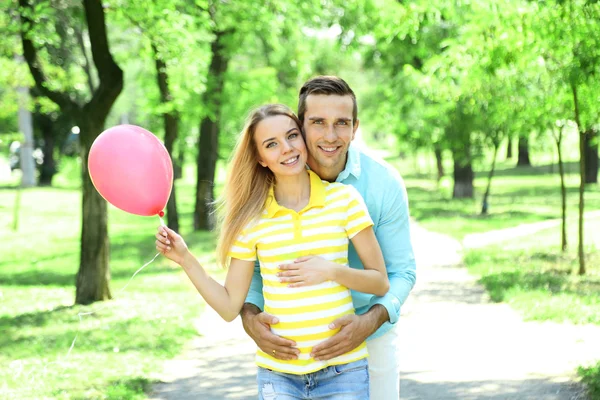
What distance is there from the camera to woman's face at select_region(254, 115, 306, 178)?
385 centimetres

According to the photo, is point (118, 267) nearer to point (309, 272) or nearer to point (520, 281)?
point (520, 281)

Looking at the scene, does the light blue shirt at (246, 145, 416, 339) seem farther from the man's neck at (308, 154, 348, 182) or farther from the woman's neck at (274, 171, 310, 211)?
the woman's neck at (274, 171, 310, 211)

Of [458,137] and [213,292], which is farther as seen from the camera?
[458,137]

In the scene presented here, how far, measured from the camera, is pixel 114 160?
434 centimetres

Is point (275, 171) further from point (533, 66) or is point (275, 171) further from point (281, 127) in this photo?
point (533, 66)

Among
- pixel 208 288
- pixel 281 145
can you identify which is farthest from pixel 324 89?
pixel 208 288

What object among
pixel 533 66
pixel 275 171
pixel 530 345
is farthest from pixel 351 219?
pixel 533 66

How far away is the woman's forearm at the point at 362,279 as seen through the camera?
12.1 feet

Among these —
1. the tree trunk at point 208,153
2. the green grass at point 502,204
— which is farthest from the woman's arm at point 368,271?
the tree trunk at point 208,153

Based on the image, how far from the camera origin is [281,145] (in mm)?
3848

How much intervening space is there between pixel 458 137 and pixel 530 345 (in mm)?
17985

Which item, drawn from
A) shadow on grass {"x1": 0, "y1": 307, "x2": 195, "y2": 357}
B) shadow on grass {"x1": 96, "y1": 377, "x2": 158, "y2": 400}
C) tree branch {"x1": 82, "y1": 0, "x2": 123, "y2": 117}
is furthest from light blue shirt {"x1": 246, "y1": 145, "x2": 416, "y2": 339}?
tree branch {"x1": 82, "y1": 0, "x2": 123, "y2": 117}

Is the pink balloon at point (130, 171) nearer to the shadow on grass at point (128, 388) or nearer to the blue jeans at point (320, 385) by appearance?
the blue jeans at point (320, 385)

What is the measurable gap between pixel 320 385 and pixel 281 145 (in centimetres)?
97
